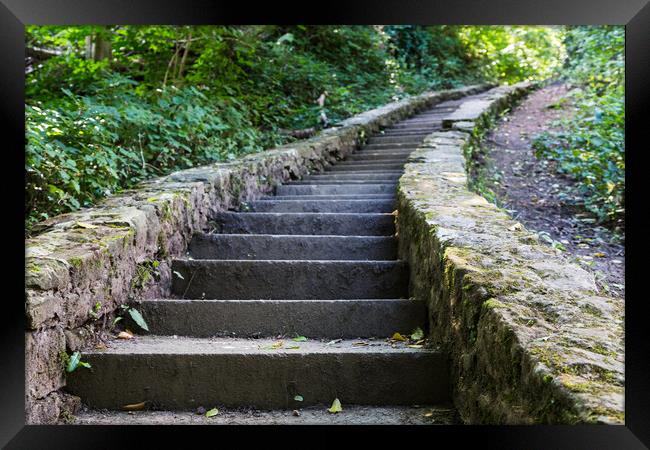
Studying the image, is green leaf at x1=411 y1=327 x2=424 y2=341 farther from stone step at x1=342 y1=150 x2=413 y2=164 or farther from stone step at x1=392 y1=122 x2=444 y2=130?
stone step at x1=392 y1=122 x2=444 y2=130

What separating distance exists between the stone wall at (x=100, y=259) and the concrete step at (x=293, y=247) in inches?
8.1

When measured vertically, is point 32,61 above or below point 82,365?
above

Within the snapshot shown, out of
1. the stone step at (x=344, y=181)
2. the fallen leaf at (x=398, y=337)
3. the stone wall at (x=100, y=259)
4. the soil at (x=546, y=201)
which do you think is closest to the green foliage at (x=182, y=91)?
the stone wall at (x=100, y=259)

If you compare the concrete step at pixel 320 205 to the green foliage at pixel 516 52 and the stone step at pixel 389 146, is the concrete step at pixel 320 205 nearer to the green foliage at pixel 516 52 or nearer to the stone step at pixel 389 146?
the stone step at pixel 389 146

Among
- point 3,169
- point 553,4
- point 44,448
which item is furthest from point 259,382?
point 553,4

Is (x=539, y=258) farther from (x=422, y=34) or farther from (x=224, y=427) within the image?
(x=422, y=34)

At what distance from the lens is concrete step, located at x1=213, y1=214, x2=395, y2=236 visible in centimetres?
488

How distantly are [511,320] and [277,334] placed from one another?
1638 mm

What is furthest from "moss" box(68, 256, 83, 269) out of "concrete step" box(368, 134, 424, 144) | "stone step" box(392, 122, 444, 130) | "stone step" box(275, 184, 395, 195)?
"stone step" box(392, 122, 444, 130)

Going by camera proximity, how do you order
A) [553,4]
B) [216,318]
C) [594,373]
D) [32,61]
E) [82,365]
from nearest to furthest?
Result: 1. [594,373]
2. [553,4]
3. [82,365]
4. [216,318]
5. [32,61]

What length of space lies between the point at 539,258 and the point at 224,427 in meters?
1.65

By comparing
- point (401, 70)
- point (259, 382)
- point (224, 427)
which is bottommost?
point (259, 382)

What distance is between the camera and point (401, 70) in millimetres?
16250

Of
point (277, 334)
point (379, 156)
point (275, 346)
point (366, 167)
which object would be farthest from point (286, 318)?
point (379, 156)
